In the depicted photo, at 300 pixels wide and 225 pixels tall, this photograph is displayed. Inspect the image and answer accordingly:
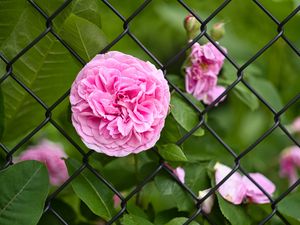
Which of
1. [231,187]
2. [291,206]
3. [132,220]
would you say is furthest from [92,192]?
[291,206]

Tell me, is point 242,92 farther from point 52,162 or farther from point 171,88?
point 52,162

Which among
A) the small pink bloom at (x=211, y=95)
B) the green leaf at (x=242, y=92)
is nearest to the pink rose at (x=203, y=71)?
the small pink bloom at (x=211, y=95)

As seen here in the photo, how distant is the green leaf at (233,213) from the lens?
172 centimetres

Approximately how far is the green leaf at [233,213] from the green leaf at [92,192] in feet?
0.77

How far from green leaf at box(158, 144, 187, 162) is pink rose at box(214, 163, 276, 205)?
0.57 ft

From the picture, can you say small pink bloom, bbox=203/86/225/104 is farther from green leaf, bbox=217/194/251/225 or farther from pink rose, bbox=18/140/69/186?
pink rose, bbox=18/140/69/186

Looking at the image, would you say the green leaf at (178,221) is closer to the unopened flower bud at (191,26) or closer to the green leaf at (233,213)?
the green leaf at (233,213)

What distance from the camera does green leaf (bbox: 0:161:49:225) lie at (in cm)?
156

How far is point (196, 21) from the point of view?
5.65ft

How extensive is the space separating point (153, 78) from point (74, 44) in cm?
19

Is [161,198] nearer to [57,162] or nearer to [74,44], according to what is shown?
[57,162]

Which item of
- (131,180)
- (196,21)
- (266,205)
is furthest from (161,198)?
(196,21)

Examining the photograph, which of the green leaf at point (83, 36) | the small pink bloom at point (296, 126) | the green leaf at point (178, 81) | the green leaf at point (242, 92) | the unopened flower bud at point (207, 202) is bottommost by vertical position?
the small pink bloom at point (296, 126)

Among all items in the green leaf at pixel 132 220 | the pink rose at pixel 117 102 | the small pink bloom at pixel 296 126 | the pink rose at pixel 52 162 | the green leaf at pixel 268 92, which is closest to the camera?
the pink rose at pixel 117 102
